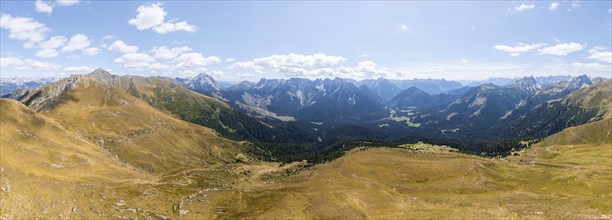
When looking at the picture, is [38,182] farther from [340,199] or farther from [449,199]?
[449,199]

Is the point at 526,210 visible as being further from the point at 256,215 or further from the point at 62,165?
the point at 62,165

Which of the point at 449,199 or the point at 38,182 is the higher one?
the point at 38,182

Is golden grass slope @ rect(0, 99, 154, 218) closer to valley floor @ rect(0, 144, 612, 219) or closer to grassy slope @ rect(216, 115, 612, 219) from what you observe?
valley floor @ rect(0, 144, 612, 219)

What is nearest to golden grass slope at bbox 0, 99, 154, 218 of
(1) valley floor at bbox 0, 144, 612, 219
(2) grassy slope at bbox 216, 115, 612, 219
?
(1) valley floor at bbox 0, 144, 612, 219

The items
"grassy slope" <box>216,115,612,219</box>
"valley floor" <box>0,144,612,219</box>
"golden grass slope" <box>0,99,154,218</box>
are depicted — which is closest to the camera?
"golden grass slope" <box>0,99,154,218</box>

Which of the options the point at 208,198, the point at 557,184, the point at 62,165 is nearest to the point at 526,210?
the point at 557,184

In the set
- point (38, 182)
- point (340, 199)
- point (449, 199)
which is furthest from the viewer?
point (340, 199)

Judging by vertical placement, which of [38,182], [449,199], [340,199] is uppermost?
[38,182]

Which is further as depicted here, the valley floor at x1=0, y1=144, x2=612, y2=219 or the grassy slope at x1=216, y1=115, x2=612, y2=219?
the grassy slope at x1=216, y1=115, x2=612, y2=219

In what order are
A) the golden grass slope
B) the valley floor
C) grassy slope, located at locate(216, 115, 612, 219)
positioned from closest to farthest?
the golden grass slope, the valley floor, grassy slope, located at locate(216, 115, 612, 219)

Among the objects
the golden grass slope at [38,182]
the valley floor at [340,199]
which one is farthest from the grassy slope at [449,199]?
the golden grass slope at [38,182]

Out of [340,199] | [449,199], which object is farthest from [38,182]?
[449,199]
